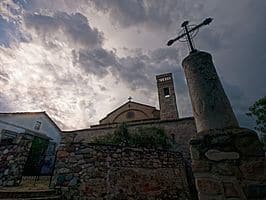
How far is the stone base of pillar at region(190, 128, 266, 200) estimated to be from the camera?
1689mm

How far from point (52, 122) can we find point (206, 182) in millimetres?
20397

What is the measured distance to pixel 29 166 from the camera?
12.2 m

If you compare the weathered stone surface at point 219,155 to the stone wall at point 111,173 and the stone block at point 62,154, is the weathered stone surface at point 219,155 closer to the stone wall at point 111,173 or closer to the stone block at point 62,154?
the stone wall at point 111,173

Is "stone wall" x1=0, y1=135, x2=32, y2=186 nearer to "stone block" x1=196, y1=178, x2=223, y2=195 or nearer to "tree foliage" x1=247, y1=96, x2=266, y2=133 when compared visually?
"stone block" x1=196, y1=178, x2=223, y2=195

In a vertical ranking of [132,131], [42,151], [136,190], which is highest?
[132,131]

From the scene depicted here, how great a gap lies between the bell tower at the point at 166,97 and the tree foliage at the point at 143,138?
196 inches

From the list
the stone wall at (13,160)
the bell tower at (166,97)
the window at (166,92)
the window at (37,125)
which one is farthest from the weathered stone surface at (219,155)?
the window at (37,125)

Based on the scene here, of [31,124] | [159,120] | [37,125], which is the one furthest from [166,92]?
[31,124]

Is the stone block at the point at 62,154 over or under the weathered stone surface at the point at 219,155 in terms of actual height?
over

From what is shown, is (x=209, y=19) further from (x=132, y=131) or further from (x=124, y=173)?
(x=132, y=131)

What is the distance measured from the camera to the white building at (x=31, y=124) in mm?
15416

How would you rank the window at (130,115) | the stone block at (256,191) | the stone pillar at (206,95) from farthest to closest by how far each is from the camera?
the window at (130,115)
the stone pillar at (206,95)
the stone block at (256,191)

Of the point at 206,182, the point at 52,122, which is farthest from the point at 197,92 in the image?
the point at 52,122

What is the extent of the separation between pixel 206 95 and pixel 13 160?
660 cm
